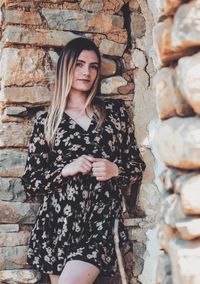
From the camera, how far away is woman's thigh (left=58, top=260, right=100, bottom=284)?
3.07 meters

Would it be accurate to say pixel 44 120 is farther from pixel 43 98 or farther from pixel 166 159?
pixel 166 159

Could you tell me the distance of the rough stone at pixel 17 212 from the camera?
3428 mm

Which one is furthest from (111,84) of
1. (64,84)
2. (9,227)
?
(9,227)

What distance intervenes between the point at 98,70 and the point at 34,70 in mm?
347

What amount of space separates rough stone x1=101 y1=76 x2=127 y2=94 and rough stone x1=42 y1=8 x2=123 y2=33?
0.88 ft

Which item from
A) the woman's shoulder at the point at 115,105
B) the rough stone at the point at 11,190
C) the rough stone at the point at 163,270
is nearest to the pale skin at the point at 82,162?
the woman's shoulder at the point at 115,105

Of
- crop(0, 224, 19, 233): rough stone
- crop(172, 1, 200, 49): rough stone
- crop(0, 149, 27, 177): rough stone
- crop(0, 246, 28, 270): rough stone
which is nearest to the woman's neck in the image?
crop(0, 149, 27, 177): rough stone

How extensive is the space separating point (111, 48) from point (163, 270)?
208cm

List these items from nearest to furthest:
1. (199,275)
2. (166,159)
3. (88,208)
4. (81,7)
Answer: (199,275) → (166,159) → (88,208) → (81,7)

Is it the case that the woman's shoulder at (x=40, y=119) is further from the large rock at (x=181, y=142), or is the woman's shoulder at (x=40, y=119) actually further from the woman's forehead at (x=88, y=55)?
the large rock at (x=181, y=142)

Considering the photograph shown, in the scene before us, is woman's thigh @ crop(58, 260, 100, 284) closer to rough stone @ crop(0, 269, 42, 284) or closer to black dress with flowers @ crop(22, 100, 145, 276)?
black dress with flowers @ crop(22, 100, 145, 276)

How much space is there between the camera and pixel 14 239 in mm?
3426

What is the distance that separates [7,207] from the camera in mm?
3430

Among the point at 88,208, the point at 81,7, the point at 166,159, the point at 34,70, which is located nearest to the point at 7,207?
the point at 88,208
